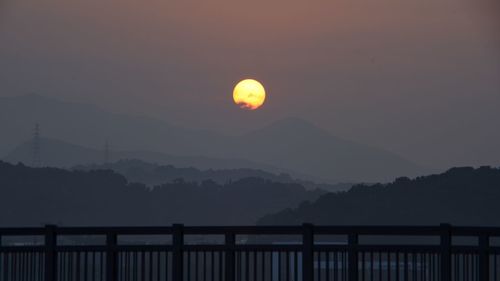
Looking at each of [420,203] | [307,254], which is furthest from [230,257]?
[420,203]

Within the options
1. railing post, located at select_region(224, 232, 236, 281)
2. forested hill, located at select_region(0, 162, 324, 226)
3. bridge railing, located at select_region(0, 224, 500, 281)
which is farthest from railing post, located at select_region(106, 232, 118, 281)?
forested hill, located at select_region(0, 162, 324, 226)

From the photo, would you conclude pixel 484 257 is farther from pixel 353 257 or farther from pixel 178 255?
pixel 178 255

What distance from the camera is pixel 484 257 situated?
53.3 feet

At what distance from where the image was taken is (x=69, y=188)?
466 feet

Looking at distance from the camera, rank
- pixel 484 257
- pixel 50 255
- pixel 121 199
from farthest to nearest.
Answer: pixel 121 199
pixel 50 255
pixel 484 257

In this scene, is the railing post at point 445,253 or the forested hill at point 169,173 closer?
the railing post at point 445,253

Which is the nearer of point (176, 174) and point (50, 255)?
point (50, 255)

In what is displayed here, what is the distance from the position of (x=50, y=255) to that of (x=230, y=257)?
3.11 meters

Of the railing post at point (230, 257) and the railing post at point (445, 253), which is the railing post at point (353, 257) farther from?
the railing post at point (230, 257)

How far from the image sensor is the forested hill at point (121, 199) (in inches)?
5330

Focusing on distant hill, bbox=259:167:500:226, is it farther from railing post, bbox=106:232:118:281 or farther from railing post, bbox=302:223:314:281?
railing post, bbox=302:223:314:281

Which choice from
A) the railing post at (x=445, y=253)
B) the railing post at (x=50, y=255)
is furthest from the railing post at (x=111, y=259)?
the railing post at (x=445, y=253)

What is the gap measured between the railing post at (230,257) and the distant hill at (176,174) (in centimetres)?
12943

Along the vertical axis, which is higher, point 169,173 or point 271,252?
point 169,173
